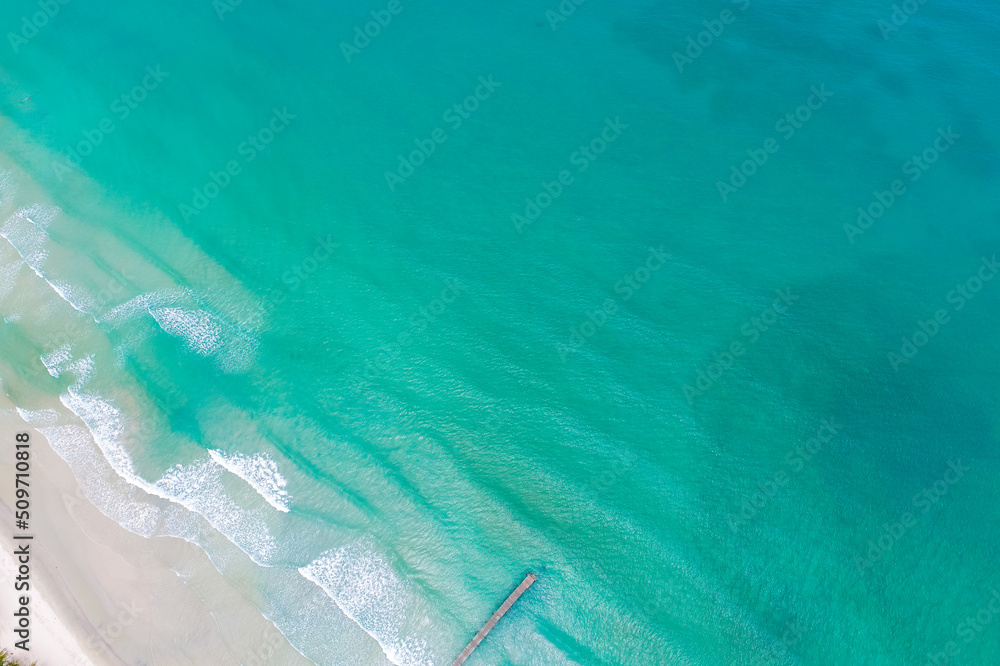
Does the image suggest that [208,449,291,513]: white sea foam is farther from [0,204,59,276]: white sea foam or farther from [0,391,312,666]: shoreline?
[0,204,59,276]: white sea foam

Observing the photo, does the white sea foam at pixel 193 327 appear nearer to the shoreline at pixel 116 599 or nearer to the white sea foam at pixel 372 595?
the shoreline at pixel 116 599

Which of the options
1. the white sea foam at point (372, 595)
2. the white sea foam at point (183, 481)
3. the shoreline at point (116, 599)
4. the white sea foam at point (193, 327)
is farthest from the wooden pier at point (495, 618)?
the white sea foam at point (193, 327)

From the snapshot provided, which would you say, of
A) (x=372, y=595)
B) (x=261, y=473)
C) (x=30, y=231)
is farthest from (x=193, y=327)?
(x=372, y=595)

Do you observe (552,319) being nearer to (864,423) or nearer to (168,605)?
(864,423)

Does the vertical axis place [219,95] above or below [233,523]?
above

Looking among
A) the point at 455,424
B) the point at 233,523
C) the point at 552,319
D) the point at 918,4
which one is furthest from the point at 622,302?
the point at 918,4
